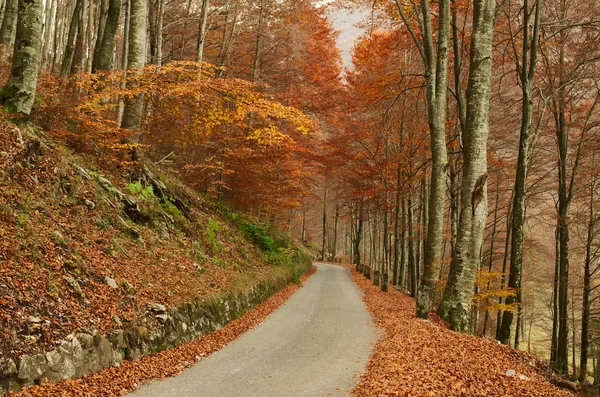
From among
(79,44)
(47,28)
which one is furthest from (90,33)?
(47,28)

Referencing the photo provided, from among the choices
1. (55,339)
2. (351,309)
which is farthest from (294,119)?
(55,339)

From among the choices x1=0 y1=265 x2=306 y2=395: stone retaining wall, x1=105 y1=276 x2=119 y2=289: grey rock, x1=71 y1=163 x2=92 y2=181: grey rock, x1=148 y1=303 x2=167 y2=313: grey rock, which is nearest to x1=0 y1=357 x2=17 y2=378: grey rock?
x1=0 y1=265 x2=306 y2=395: stone retaining wall

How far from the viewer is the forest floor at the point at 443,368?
5.55 meters

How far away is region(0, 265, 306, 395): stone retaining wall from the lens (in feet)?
15.3

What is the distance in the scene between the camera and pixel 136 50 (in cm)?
1201

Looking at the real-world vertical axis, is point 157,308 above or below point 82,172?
below

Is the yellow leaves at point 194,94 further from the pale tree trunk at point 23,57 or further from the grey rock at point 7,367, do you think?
the grey rock at point 7,367

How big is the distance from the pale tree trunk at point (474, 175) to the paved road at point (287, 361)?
2282 mm

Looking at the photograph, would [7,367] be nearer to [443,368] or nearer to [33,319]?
[33,319]

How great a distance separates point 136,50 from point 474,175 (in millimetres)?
9849

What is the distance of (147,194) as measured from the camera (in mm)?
11875

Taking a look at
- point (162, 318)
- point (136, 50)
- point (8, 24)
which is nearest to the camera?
point (162, 318)

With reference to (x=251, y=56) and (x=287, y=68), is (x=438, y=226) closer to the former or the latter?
(x=287, y=68)

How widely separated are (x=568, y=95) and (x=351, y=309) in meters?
11.2
